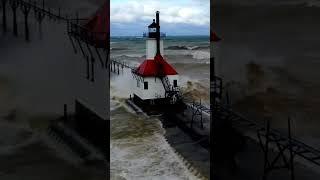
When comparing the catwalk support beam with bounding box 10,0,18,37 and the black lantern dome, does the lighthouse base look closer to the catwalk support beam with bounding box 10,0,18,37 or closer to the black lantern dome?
the black lantern dome

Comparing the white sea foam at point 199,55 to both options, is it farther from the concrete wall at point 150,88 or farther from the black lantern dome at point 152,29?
the black lantern dome at point 152,29

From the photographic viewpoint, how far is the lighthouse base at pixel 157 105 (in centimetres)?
393

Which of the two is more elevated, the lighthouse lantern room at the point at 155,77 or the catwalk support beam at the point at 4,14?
the catwalk support beam at the point at 4,14

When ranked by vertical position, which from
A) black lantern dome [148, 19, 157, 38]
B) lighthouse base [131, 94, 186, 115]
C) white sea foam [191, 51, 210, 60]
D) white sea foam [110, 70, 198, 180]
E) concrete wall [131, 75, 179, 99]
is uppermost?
black lantern dome [148, 19, 157, 38]

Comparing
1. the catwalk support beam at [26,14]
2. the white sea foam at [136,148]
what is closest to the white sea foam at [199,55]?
the white sea foam at [136,148]

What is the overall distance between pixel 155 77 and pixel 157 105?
32 centimetres

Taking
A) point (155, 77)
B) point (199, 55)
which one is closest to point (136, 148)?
point (155, 77)

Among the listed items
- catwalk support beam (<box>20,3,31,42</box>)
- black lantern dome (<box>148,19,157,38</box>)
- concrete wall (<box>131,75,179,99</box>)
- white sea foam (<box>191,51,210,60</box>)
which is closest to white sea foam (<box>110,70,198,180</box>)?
concrete wall (<box>131,75,179,99</box>)

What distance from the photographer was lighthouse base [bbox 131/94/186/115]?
12.9 ft

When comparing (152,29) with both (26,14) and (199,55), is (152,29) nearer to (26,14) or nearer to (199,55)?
(199,55)

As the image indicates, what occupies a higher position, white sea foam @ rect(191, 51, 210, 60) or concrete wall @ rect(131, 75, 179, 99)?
white sea foam @ rect(191, 51, 210, 60)

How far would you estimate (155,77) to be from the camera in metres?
3.95

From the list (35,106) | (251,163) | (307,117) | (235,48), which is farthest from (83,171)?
(307,117)

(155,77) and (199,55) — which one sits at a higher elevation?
(199,55)
